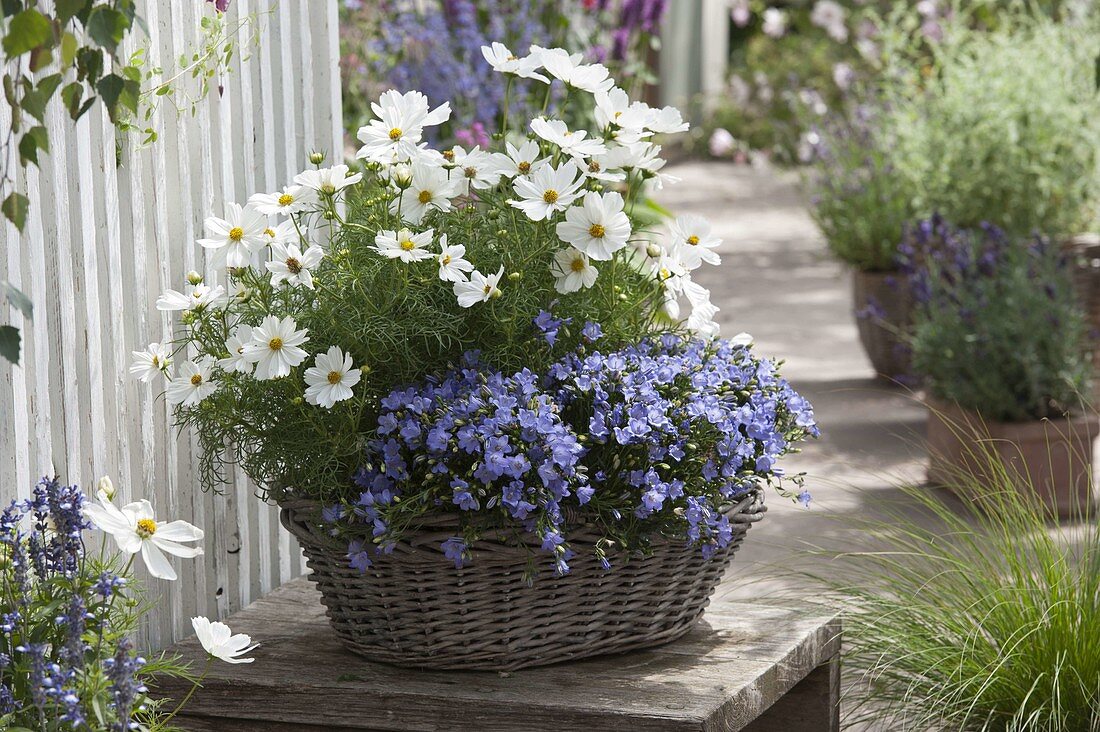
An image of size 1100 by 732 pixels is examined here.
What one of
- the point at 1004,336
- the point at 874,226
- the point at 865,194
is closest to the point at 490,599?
the point at 1004,336

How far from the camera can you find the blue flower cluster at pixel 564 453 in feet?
6.18

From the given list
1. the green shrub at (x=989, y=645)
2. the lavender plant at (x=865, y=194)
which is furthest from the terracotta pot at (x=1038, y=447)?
the green shrub at (x=989, y=645)

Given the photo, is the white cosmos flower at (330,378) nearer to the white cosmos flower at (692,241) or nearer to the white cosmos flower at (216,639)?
the white cosmos flower at (216,639)

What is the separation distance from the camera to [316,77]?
2566 millimetres

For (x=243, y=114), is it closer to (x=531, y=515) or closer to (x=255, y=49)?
(x=255, y=49)

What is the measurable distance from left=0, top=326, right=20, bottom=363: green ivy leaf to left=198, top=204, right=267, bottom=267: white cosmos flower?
23.1 inches

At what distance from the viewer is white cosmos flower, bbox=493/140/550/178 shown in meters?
2.01

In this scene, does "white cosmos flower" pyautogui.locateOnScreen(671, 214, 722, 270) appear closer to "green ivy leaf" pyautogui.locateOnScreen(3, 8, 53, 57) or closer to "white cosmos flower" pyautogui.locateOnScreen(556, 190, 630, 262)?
"white cosmos flower" pyautogui.locateOnScreen(556, 190, 630, 262)

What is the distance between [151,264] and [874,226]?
3.58 metres

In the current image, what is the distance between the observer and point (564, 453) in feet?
6.11

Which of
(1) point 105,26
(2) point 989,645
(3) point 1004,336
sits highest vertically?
(1) point 105,26

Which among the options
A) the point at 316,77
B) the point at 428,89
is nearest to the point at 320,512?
the point at 316,77

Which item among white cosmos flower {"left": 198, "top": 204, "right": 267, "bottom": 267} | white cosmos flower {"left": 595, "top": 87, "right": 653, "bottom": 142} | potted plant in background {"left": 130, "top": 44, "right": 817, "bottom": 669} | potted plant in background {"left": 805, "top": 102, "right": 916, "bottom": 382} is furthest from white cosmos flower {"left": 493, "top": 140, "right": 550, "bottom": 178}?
potted plant in background {"left": 805, "top": 102, "right": 916, "bottom": 382}

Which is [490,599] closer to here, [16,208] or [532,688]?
[532,688]
